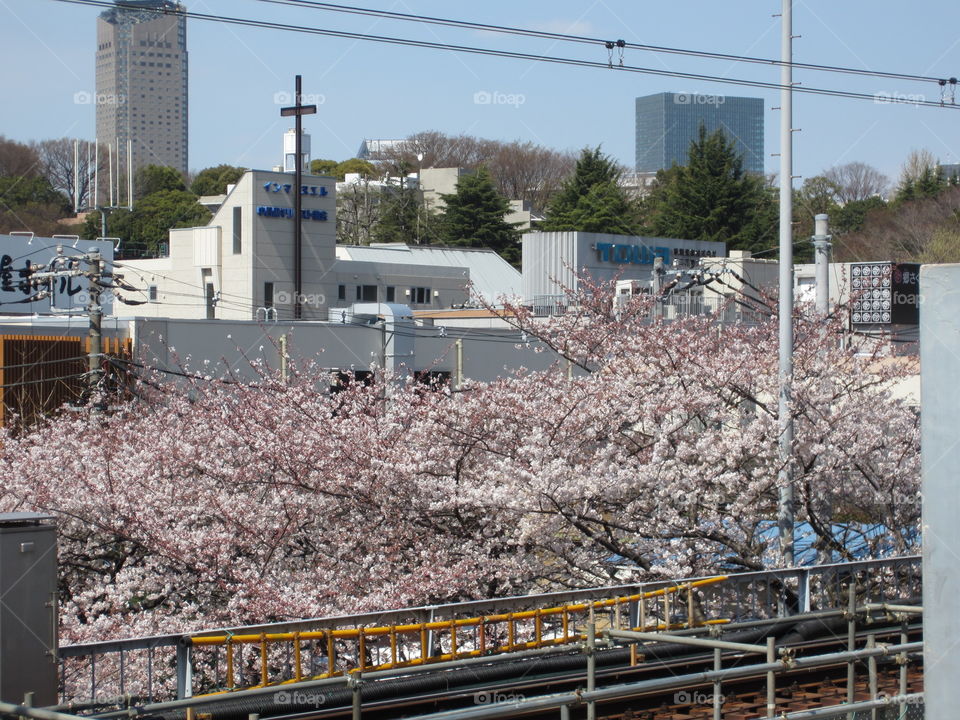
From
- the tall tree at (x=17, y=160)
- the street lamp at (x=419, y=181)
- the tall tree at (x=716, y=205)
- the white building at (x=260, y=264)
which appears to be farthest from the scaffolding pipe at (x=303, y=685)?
the tall tree at (x=17, y=160)

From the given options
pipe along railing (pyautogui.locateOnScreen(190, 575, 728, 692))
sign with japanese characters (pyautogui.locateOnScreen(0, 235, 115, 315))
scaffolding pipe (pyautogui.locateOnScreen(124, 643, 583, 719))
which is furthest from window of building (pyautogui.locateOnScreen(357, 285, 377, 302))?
scaffolding pipe (pyautogui.locateOnScreen(124, 643, 583, 719))

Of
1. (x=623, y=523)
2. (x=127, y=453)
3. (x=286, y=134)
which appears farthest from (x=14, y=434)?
(x=286, y=134)

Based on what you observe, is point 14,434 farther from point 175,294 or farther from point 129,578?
point 175,294

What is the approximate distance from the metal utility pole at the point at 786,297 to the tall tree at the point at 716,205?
49.1 m

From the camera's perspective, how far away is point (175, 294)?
53.0 meters

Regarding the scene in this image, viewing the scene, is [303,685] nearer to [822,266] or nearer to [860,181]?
[822,266]

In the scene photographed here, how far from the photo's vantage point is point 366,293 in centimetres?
5612

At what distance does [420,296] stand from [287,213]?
→ 39.0ft

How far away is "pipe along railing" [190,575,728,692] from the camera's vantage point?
931 cm

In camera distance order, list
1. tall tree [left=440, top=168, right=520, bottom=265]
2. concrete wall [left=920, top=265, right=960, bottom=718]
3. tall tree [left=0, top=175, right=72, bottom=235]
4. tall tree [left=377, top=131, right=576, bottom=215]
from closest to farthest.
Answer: concrete wall [left=920, top=265, right=960, bottom=718], tall tree [left=440, top=168, right=520, bottom=265], tall tree [left=0, top=175, right=72, bottom=235], tall tree [left=377, top=131, right=576, bottom=215]

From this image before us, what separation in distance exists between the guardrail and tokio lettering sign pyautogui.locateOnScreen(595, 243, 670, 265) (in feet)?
121

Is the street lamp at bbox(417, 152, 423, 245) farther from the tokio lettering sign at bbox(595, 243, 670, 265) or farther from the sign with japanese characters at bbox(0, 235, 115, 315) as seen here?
Result: the sign with japanese characters at bbox(0, 235, 115, 315)

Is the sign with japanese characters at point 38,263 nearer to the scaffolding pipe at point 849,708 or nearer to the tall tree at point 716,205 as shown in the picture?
the tall tree at point 716,205

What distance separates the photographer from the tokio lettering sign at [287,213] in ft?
159
